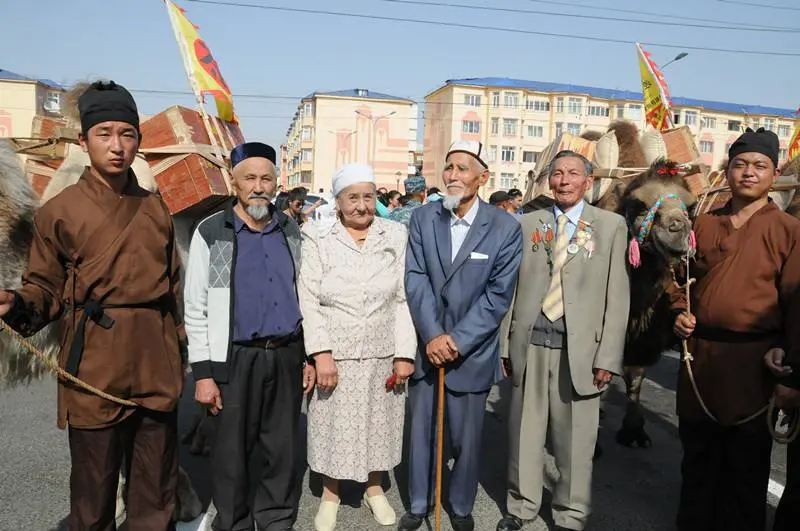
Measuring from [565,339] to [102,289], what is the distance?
7.85ft

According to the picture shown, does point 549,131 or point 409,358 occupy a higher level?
point 549,131

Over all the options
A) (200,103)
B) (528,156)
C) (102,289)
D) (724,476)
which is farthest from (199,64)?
(528,156)

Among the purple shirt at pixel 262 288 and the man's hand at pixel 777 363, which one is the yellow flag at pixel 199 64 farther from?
the man's hand at pixel 777 363

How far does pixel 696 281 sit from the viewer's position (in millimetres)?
3219

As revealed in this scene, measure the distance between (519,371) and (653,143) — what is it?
9.12 ft

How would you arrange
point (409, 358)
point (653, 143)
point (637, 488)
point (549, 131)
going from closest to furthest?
point (409, 358)
point (637, 488)
point (653, 143)
point (549, 131)

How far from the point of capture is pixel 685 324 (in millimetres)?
3107

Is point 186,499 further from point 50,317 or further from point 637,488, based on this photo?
point 637,488

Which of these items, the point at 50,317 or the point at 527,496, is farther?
the point at 527,496

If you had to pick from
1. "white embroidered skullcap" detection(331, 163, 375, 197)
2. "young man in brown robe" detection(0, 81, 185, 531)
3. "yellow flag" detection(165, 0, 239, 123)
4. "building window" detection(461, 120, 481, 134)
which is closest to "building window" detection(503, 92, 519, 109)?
"building window" detection(461, 120, 481, 134)

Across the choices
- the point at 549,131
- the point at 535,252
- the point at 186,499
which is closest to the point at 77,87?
the point at 186,499

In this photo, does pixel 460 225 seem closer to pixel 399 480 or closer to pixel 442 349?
pixel 442 349

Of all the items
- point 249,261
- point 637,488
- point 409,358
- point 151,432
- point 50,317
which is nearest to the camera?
point 50,317

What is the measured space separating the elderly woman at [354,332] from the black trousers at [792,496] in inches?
77.4
